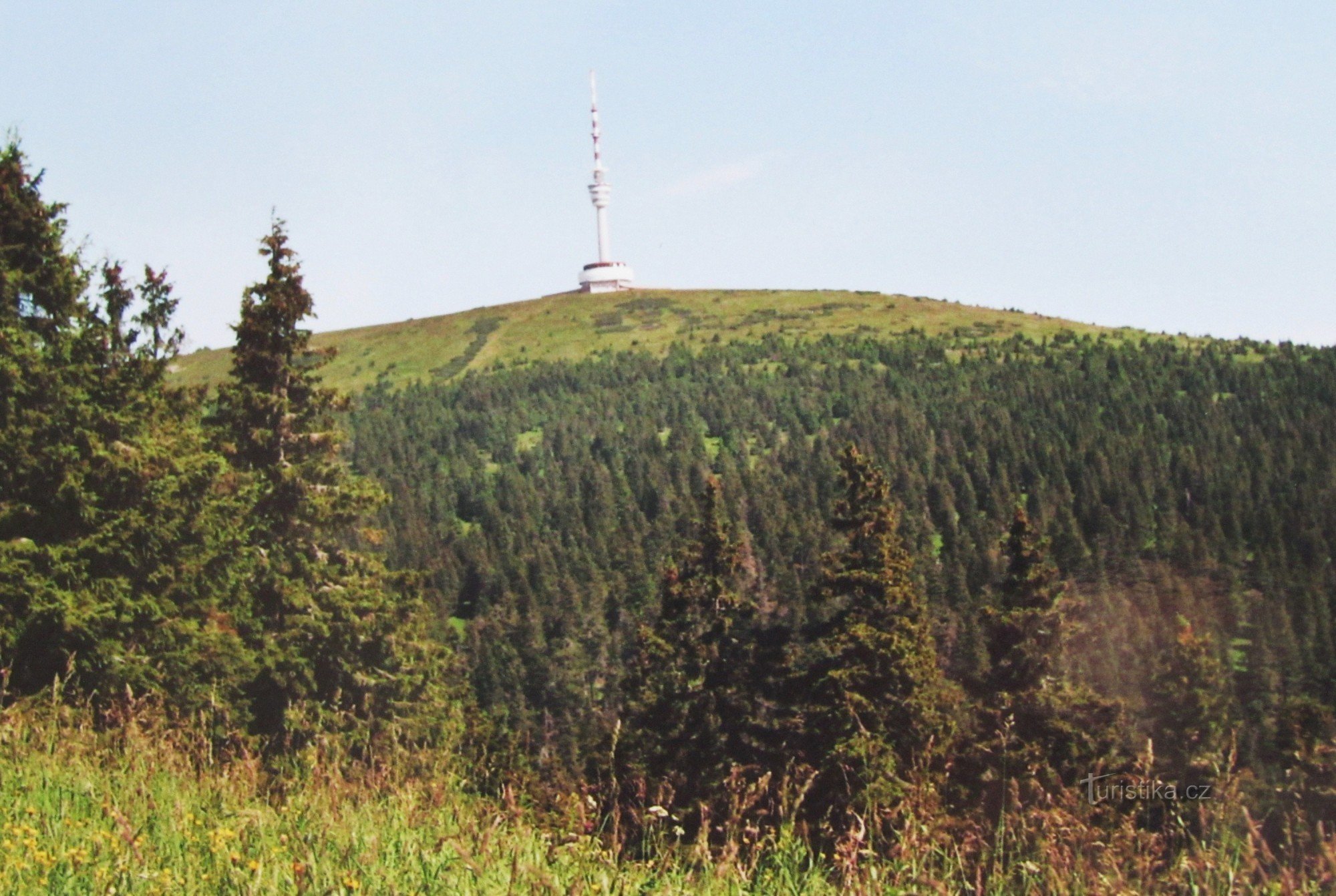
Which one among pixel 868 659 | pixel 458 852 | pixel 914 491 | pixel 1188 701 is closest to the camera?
Result: pixel 458 852

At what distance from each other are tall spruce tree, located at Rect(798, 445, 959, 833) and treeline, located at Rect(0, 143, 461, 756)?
880 centimetres

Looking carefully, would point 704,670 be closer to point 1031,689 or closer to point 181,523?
point 1031,689

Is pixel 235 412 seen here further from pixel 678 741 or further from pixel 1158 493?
pixel 1158 493

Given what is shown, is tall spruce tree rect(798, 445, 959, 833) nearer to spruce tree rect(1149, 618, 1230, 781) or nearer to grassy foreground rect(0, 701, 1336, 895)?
spruce tree rect(1149, 618, 1230, 781)

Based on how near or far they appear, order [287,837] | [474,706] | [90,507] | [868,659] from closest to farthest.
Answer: [287,837] → [90,507] → [868,659] → [474,706]

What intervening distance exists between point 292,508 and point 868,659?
42.4 ft

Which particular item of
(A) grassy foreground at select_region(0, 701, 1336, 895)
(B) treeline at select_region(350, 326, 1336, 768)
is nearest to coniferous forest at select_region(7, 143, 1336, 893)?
(A) grassy foreground at select_region(0, 701, 1336, 895)

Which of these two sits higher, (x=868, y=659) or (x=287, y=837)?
(x=287, y=837)

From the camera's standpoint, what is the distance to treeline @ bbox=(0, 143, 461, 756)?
58.5 ft

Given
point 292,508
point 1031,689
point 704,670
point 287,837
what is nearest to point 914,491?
point 704,670

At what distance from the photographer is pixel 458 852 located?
4.54 meters

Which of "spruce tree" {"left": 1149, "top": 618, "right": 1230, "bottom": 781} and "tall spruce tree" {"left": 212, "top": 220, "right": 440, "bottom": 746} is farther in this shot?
"spruce tree" {"left": 1149, "top": 618, "right": 1230, "bottom": 781}

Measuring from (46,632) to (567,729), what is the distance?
209ft

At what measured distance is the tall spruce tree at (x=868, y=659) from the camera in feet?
76.1
